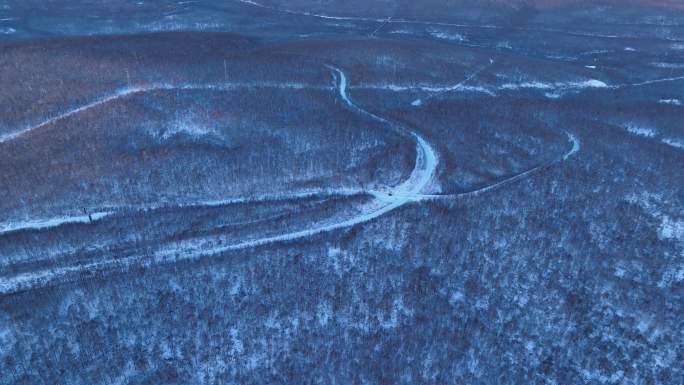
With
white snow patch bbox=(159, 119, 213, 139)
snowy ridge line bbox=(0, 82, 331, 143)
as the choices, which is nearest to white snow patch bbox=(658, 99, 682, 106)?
snowy ridge line bbox=(0, 82, 331, 143)

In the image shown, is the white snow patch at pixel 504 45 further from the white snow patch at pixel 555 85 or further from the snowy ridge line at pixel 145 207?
the snowy ridge line at pixel 145 207

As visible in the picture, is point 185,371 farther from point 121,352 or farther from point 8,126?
point 8,126

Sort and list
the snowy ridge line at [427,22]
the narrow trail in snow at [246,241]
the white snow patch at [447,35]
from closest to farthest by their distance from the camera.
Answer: the narrow trail in snow at [246,241] < the white snow patch at [447,35] < the snowy ridge line at [427,22]

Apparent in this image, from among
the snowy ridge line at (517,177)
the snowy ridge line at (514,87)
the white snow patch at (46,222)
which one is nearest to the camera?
the white snow patch at (46,222)

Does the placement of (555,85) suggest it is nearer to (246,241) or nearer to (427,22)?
(427,22)

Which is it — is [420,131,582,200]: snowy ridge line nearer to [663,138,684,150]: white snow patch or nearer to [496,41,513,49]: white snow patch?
[663,138,684,150]: white snow patch

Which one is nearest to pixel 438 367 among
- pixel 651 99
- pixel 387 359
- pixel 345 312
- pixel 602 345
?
pixel 387 359

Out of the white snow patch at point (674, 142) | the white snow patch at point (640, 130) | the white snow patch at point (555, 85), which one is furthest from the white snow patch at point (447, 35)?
the white snow patch at point (674, 142)
